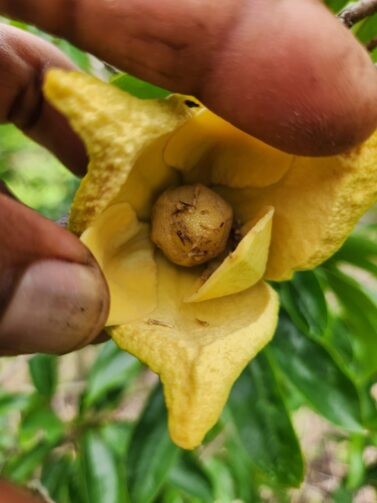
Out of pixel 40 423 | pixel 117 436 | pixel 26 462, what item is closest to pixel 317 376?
pixel 117 436

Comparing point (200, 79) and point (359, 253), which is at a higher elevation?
point (200, 79)

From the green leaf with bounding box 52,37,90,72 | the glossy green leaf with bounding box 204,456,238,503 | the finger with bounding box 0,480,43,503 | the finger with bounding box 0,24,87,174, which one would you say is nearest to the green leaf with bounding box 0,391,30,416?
the glossy green leaf with bounding box 204,456,238,503

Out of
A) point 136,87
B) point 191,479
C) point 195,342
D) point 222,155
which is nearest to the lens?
point 195,342

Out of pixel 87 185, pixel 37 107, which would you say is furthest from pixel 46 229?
pixel 37 107

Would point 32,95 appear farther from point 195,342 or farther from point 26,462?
point 26,462

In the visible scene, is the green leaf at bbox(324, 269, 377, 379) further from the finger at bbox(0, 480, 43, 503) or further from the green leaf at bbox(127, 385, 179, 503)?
the finger at bbox(0, 480, 43, 503)

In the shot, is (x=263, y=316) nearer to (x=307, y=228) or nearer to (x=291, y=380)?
(x=307, y=228)

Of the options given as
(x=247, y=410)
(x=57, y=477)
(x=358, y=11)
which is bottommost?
(x=57, y=477)
